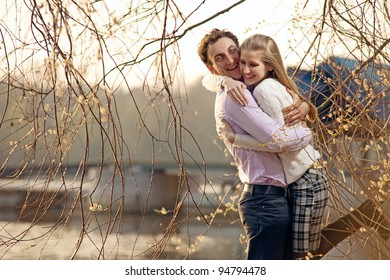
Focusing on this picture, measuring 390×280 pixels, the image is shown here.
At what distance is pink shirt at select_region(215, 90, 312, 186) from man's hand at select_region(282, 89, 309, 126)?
0.10 ft

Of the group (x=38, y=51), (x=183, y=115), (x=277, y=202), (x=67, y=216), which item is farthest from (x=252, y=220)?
(x=38, y=51)

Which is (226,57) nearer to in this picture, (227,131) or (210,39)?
(210,39)

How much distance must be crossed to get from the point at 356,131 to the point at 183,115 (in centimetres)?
64

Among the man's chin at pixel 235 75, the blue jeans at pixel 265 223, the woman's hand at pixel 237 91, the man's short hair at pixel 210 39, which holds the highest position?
the man's short hair at pixel 210 39

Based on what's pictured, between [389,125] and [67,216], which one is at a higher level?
[389,125]

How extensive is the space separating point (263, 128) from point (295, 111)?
13cm

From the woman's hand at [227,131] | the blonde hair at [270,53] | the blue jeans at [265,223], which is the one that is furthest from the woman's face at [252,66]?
the blue jeans at [265,223]

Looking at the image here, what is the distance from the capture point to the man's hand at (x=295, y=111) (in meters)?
1.90

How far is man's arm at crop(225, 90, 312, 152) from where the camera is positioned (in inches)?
72.1

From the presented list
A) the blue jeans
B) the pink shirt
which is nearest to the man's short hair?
the pink shirt

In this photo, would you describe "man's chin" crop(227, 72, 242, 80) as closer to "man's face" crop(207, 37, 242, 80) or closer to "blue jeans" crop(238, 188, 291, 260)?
"man's face" crop(207, 37, 242, 80)

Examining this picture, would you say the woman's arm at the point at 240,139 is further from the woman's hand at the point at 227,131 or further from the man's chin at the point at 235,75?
the man's chin at the point at 235,75
